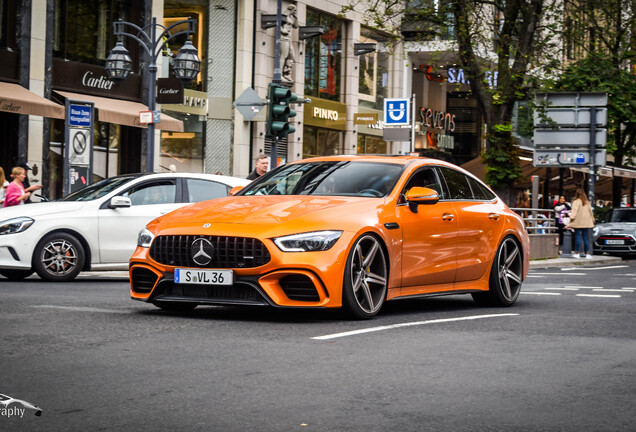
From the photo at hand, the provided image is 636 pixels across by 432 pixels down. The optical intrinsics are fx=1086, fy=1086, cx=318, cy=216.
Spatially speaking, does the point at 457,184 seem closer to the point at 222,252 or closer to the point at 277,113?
the point at 222,252

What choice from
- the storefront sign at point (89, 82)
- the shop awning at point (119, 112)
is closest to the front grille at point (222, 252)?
the shop awning at point (119, 112)

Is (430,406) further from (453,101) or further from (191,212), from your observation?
(453,101)

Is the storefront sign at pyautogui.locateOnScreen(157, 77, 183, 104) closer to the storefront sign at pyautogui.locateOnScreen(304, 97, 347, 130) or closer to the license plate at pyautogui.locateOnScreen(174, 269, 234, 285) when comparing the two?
the storefront sign at pyautogui.locateOnScreen(304, 97, 347, 130)

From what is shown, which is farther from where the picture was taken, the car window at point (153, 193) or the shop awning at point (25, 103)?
the shop awning at point (25, 103)

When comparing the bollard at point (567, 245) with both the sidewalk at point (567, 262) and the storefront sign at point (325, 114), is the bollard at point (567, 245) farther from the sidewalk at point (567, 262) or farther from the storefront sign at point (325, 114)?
the storefront sign at point (325, 114)

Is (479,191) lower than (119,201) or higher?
higher

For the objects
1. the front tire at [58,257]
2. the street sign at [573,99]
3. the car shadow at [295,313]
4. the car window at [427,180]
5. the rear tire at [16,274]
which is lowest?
the rear tire at [16,274]

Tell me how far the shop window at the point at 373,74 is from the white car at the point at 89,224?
91.3ft

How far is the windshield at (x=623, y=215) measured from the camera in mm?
32812

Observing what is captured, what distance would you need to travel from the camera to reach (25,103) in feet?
81.0

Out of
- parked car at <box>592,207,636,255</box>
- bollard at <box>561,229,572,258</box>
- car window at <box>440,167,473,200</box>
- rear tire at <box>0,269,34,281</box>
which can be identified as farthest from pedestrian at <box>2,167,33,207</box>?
parked car at <box>592,207,636,255</box>

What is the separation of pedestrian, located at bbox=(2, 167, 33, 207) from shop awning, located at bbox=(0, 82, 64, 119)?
605 centimetres

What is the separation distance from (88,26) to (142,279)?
68.7ft

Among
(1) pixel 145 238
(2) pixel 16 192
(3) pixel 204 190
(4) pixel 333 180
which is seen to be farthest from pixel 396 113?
(1) pixel 145 238
